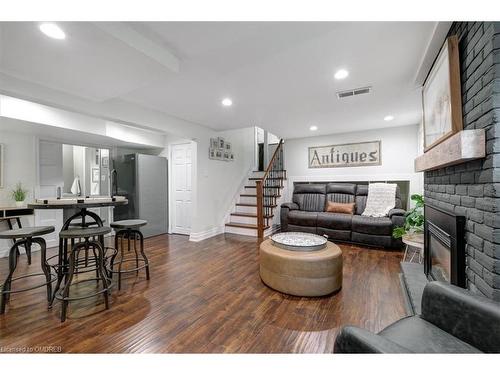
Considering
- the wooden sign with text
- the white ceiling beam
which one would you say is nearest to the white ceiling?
the white ceiling beam

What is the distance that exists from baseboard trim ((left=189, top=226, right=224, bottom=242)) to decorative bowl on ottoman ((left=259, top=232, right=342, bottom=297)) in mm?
2210

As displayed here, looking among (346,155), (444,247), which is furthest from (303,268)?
(346,155)

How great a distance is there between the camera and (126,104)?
2.97 meters

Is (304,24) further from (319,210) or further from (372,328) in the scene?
(319,210)

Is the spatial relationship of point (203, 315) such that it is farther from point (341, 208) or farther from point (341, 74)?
point (341, 208)

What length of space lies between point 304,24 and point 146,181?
3947 millimetres

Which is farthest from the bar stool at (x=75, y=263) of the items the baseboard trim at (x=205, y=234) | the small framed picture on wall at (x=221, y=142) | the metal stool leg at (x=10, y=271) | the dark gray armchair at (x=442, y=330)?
the small framed picture on wall at (x=221, y=142)

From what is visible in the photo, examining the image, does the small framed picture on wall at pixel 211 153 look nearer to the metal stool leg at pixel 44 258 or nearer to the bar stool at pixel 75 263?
the bar stool at pixel 75 263

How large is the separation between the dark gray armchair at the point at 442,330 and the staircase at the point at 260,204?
3.29 m

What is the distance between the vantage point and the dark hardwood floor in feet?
4.90

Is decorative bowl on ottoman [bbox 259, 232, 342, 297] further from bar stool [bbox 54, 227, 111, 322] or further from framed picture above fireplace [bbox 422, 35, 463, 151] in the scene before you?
bar stool [bbox 54, 227, 111, 322]

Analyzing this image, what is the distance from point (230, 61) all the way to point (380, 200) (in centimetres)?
378

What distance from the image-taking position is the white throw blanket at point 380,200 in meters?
4.13

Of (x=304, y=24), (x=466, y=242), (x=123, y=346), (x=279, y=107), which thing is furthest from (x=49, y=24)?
(x=466, y=242)
